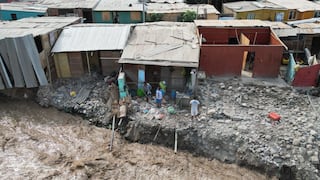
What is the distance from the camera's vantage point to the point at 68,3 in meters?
25.3

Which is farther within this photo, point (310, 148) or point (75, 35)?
point (75, 35)

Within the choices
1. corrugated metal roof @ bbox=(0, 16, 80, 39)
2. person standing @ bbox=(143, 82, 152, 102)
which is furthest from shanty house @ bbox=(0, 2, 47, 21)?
person standing @ bbox=(143, 82, 152, 102)

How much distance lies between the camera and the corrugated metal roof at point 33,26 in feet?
48.9

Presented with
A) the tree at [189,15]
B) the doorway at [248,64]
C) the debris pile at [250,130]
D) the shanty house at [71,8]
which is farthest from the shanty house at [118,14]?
the debris pile at [250,130]

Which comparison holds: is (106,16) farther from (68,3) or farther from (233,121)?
(233,121)

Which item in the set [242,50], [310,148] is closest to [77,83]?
[242,50]

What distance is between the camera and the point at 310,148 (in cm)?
1104

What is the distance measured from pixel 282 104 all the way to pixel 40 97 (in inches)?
502

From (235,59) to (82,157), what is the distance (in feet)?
32.1

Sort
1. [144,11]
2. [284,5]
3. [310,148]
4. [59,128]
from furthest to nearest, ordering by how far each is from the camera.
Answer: [284,5], [144,11], [59,128], [310,148]

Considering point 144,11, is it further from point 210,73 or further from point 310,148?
point 310,148

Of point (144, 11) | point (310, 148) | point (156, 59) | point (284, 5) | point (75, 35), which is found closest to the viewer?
point (310, 148)

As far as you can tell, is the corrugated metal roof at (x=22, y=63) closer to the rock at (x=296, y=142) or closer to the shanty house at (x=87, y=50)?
the shanty house at (x=87, y=50)

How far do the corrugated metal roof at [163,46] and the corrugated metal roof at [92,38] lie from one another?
0.66 metres
